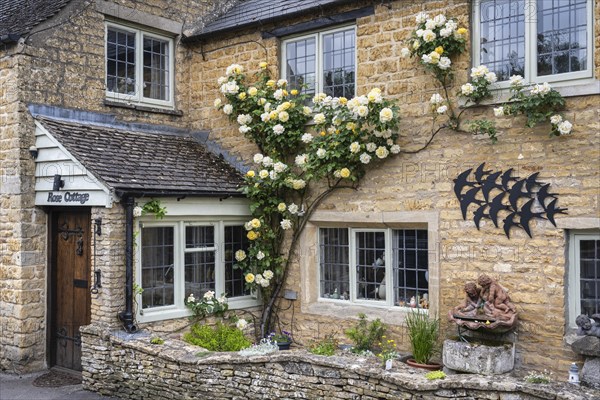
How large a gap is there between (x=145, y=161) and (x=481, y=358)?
5.62 metres

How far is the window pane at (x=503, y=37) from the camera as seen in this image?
27.5 ft

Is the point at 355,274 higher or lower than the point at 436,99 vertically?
lower

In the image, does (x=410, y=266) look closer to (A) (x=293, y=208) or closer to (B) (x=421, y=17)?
(A) (x=293, y=208)

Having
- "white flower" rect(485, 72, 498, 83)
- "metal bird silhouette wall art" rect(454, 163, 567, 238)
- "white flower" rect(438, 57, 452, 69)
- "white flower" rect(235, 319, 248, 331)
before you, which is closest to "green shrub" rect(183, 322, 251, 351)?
"white flower" rect(235, 319, 248, 331)

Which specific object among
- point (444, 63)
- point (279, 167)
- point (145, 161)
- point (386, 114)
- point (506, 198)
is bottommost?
point (506, 198)

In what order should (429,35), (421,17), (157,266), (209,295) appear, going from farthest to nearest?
(209,295) → (157,266) → (421,17) → (429,35)

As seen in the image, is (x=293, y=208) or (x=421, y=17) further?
(x=293, y=208)

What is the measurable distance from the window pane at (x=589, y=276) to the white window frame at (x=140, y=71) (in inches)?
293

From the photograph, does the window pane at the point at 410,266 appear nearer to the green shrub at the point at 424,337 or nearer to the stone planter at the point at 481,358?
the green shrub at the point at 424,337

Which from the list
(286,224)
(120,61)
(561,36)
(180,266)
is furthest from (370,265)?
(120,61)

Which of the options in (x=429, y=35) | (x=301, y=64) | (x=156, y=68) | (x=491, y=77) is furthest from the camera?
(x=156, y=68)

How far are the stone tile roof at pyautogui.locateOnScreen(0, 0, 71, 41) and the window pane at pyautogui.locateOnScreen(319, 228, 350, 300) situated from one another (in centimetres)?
537

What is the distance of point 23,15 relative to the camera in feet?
33.8

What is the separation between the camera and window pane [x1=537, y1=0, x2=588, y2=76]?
7.90 metres
